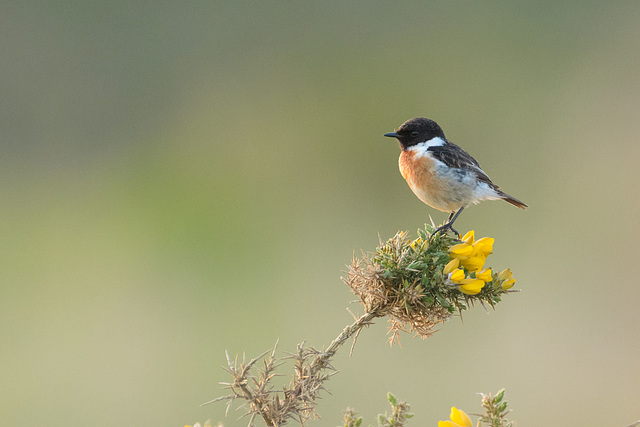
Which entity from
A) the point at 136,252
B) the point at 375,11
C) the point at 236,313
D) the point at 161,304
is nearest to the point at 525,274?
the point at 236,313

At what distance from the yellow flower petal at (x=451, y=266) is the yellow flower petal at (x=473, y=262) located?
52 millimetres

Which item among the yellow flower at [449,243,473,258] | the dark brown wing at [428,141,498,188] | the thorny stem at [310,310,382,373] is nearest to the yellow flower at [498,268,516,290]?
the yellow flower at [449,243,473,258]

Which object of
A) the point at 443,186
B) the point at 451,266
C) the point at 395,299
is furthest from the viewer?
the point at 443,186

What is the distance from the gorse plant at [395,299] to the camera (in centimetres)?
180

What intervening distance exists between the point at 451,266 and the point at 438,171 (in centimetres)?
195

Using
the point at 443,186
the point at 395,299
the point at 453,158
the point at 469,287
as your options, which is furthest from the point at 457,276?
the point at 453,158

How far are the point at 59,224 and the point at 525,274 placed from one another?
6.35 meters

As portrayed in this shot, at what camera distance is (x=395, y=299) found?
2.06 m

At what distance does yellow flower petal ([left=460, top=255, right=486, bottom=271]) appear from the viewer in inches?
87.5

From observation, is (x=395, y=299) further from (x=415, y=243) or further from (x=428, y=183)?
(x=428, y=183)

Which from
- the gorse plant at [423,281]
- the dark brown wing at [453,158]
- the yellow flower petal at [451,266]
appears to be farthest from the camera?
the dark brown wing at [453,158]

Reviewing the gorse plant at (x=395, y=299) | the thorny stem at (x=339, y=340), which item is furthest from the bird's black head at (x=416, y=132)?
the thorny stem at (x=339, y=340)

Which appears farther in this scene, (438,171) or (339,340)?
(438,171)

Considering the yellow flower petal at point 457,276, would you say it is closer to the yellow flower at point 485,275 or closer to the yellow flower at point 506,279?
the yellow flower at point 485,275
